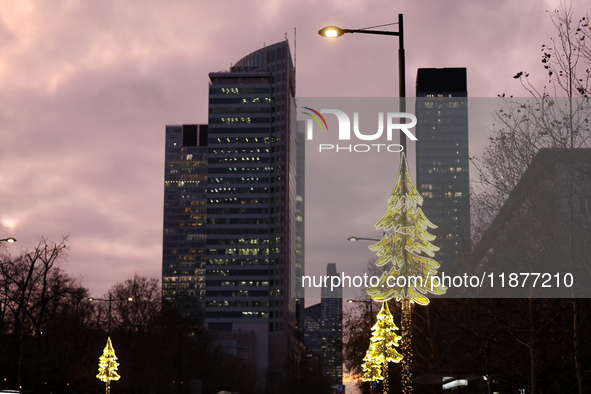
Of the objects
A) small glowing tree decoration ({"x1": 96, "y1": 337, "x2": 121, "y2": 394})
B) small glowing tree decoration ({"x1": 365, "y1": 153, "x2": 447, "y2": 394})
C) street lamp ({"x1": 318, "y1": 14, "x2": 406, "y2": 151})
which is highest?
street lamp ({"x1": 318, "y1": 14, "x2": 406, "y2": 151})

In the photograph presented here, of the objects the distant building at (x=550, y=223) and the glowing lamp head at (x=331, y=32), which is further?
Answer: the distant building at (x=550, y=223)

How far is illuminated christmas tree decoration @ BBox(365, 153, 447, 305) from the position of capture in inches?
701

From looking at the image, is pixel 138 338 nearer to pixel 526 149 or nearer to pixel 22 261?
pixel 22 261

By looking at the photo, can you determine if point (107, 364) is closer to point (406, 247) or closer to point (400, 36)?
point (406, 247)

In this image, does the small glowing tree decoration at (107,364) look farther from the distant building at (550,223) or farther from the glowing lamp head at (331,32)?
the glowing lamp head at (331,32)

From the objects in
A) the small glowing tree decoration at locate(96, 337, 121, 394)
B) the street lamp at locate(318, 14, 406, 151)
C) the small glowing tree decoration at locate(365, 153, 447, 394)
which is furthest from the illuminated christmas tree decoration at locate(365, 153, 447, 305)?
the small glowing tree decoration at locate(96, 337, 121, 394)

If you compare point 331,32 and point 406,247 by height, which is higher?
point 331,32

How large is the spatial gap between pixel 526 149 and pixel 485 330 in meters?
11.0

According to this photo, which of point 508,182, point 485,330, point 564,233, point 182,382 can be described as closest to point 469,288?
point 485,330

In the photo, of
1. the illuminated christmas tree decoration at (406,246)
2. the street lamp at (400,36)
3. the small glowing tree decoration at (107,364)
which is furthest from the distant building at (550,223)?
the small glowing tree decoration at (107,364)

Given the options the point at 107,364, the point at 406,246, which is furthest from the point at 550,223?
the point at 107,364

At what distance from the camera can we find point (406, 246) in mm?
18156

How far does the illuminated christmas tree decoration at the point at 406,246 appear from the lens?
17.8 meters

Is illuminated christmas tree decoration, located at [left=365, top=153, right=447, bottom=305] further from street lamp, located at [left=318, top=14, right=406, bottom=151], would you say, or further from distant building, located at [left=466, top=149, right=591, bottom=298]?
distant building, located at [left=466, top=149, right=591, bottom=298]
